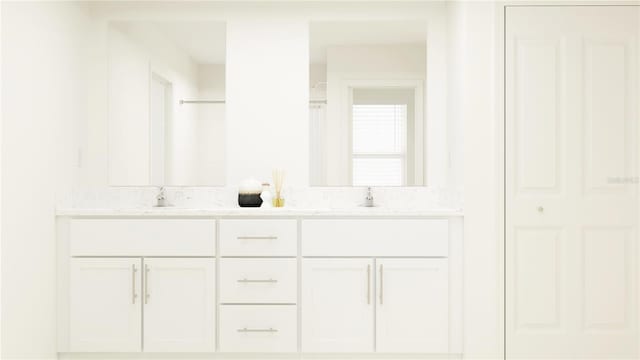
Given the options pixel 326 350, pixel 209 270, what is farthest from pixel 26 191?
pixel 326 350

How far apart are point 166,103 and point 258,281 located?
1.24m

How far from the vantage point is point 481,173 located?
256cm

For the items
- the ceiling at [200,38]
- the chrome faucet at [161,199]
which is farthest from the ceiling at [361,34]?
the chrome faucet at [161,199]

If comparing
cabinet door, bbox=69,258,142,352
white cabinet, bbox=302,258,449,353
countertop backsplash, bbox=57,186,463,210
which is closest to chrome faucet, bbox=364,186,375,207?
countertop backsplash, bbox=57,186,463,210

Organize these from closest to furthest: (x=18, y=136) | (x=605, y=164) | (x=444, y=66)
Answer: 1. (x=18, y=136)
2. (x=605, y=164)
3. (x=444, y=66)

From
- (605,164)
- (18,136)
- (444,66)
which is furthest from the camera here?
(444,66)

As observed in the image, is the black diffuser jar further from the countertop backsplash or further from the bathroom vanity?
the bathroom vanity

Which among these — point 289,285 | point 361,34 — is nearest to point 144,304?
point 289,285

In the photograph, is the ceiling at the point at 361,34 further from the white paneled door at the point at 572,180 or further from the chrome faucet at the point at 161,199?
the chrome faucet at the point at 161,199

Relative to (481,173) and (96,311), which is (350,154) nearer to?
(481,173)

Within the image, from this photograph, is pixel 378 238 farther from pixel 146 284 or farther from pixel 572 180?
pixel 146 284

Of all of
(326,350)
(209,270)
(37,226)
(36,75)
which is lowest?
(326,350)

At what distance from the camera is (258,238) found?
256 centimetres

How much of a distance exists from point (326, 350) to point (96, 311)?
1.19 meters
